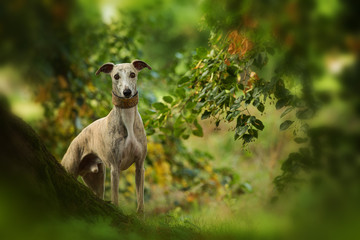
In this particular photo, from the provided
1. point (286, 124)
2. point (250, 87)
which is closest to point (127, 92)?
point (250, 87)

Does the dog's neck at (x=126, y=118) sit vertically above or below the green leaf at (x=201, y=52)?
below

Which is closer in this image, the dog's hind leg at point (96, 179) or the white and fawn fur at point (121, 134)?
the white and fawn fur at point (121, 134)

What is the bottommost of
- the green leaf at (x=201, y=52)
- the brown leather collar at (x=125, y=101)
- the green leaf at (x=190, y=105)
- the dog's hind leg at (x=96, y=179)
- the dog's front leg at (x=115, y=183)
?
the dog's front leg at (x=115, y=183)

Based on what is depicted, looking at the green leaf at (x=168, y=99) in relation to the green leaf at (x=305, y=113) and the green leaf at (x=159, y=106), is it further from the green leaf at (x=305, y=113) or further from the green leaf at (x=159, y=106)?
the green leaf at (x=305, y=113)

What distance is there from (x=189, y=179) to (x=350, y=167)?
4.37 meters

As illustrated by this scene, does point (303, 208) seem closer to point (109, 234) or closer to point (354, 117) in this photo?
point (354, 117)

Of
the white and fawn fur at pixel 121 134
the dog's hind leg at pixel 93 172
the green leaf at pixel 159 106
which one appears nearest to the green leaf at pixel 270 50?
the white and fawn fur at pixel 121 134

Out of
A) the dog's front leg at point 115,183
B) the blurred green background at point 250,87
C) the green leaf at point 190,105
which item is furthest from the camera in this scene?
the green leaf at point 190,105

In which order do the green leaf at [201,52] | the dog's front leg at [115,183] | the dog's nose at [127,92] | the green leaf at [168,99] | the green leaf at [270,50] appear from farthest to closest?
the green leaf at [168,99] < the green leaf at [201,52] < the dog's front leg at [115,183] < the dog's nose at [127,92] < the green leaf at [270,50]

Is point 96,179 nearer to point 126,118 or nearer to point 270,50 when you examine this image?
point 126,118

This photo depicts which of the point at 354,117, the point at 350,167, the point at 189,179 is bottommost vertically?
the point at 350,167

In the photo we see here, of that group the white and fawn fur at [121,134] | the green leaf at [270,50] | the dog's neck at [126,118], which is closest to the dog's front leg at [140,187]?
the white and fawn fur at [121,134]

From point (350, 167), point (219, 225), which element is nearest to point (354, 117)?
point (350, 167)

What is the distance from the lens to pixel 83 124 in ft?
16.5
